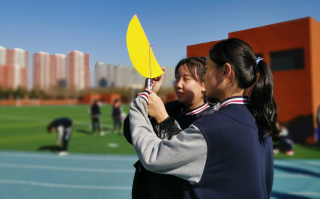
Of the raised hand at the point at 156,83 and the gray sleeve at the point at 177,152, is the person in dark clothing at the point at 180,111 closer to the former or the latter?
the raised hand at the point at 156,83

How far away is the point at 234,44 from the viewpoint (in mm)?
1216

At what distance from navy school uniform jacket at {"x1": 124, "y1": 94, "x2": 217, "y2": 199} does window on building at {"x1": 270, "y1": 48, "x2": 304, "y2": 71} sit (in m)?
10.0

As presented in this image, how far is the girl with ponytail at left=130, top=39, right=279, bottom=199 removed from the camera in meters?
1.02

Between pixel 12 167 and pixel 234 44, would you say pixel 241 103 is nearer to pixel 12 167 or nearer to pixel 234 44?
pixel 234 44

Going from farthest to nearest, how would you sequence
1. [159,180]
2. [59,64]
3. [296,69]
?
[296,69]
[59,64]
[159,180]

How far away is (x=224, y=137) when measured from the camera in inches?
40.1

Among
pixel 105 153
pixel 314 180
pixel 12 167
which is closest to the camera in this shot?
pixel 314 180

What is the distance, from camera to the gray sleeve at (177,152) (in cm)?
101

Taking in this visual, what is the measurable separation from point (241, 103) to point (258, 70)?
0.21m

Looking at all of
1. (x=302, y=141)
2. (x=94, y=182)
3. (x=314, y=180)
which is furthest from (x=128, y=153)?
(x=302, y=141)

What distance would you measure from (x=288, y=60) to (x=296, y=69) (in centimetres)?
54

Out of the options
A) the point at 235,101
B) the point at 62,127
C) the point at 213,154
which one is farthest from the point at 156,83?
the point at 62,127

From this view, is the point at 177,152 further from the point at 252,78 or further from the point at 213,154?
the point at 252,78

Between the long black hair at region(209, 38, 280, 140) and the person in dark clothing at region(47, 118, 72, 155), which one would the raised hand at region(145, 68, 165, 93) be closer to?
the long black hair at region(209, 38, 280, 140)
